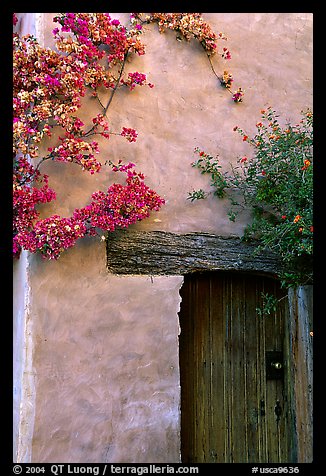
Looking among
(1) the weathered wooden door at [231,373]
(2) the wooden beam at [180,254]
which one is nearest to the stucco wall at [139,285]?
(2) the wooden beam at [180,254]

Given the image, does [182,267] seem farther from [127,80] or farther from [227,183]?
[127,80]

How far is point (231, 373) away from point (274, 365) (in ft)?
1.38

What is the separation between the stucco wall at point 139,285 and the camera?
4.04m

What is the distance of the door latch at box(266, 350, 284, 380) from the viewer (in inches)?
189

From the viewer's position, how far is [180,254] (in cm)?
444

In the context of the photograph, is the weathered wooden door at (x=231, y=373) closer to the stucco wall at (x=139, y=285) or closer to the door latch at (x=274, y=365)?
the door latch at (x=274, y=365)

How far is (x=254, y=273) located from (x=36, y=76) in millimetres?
2466

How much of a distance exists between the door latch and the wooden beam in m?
0.82

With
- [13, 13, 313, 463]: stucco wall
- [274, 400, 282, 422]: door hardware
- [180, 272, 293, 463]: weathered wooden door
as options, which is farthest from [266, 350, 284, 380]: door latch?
[13, 13, 313, 463]: stucco wall

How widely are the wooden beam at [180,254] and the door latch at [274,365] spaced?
2.69 ft

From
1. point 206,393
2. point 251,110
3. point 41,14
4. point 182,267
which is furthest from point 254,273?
point 41,14

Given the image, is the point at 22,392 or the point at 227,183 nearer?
the point at 22,392

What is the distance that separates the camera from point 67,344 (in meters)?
4.09

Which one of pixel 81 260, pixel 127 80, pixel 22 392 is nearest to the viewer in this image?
pixel 22 392
